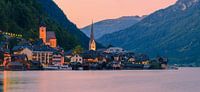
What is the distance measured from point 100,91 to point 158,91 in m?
6.58

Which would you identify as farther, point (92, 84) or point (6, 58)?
point (6, 58)

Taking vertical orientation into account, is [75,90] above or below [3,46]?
below

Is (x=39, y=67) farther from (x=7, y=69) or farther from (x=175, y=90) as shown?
(x=175, y=90)

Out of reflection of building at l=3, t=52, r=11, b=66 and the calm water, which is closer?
the calm water

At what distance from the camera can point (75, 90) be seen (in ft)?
237

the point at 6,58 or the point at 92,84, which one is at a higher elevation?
the point at 6,58

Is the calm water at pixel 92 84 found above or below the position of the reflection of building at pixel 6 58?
below

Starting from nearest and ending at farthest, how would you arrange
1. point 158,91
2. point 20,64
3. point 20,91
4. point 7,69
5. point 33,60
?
point 20,91, point 158,91, point 7,69, point 20,64, point 33,60

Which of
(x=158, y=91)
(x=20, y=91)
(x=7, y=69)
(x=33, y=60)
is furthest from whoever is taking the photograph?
(x=33, y=60)

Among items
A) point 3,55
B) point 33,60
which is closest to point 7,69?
point 3,55

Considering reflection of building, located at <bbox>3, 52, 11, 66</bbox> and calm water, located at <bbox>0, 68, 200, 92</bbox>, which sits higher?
reflection of building, located at <bbox>3, 52, 11, 66</bbox>

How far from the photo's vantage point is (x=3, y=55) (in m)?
180

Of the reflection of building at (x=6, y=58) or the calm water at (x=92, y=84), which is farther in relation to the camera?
the reflection of building at (x=6, y=58)

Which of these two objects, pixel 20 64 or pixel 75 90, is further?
pixel 20 64
